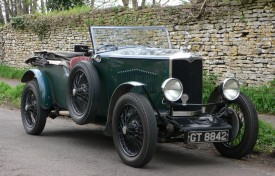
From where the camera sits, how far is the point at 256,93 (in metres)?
10.3

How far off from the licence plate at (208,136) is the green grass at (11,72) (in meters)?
14.7

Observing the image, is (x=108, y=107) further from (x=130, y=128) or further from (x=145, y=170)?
(x=145, y=170)

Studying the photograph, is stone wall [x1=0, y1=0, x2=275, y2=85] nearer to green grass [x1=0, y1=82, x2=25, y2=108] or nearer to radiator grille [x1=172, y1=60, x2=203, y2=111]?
green grass [x1=0, y1=82, x2=25, y2=108]

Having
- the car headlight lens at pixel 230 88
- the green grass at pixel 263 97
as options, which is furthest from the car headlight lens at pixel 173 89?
the green grass at pixel 263 97

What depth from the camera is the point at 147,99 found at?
5719 millimetres

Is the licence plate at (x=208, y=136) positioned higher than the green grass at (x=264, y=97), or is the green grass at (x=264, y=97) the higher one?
the licence plate at (x=208, y=136)

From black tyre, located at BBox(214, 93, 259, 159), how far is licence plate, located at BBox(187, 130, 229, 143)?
23 centimetres

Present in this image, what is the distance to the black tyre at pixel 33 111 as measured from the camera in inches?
301

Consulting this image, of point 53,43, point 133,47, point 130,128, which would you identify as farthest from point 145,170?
point 53,43

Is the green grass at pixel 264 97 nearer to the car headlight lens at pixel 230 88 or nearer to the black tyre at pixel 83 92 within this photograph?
the car headlight lens at pixel 230 88

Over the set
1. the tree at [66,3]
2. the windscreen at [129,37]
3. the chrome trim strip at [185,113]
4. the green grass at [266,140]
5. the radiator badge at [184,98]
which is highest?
the tree at [66,3]

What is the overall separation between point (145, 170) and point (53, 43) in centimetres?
1395

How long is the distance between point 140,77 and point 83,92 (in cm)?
98

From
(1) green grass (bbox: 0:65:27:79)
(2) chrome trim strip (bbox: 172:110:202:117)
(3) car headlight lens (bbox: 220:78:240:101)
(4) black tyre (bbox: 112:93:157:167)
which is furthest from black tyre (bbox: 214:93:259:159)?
(1) green grass (bbox: 0:65:27:79)
